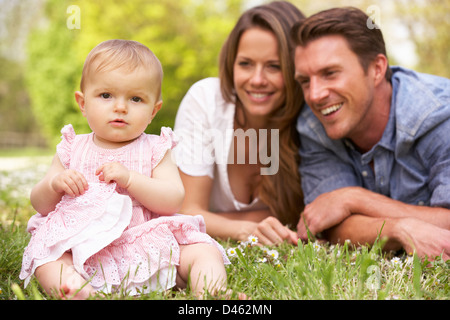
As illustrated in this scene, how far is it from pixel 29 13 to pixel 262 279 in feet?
69.3

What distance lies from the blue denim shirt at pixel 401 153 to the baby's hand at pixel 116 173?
1773mm

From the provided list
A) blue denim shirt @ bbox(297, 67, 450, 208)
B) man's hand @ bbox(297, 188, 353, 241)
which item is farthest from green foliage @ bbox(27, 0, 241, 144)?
man's hand @ bbox(297, 188, 353, 241)

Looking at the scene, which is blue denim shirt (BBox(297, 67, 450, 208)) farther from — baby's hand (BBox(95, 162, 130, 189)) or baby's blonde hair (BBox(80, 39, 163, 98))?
baby's hand (BBox(95, 162, 130, 189))

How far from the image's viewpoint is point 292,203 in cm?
376

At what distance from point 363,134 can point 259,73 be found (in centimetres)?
90

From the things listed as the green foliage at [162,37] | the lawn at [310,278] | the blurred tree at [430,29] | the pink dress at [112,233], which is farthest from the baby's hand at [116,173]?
the blurred tree at [430,29]


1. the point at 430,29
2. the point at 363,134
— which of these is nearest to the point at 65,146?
the point at 363,134

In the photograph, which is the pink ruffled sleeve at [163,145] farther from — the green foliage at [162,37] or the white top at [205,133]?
the green foliage at [162,37]

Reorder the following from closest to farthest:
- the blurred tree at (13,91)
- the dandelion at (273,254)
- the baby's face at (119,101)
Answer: the baby's face at (119,101) → the dandelion at (273,254) → the blurred tree at (13,91)

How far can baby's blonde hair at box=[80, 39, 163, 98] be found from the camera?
2.09 metres

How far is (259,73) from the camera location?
348 cm

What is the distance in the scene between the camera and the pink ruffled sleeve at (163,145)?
2.23 metres

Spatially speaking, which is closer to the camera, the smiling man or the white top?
the smiling man

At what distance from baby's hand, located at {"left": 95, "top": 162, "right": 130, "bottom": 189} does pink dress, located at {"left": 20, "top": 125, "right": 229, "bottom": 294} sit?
0.16 ft
